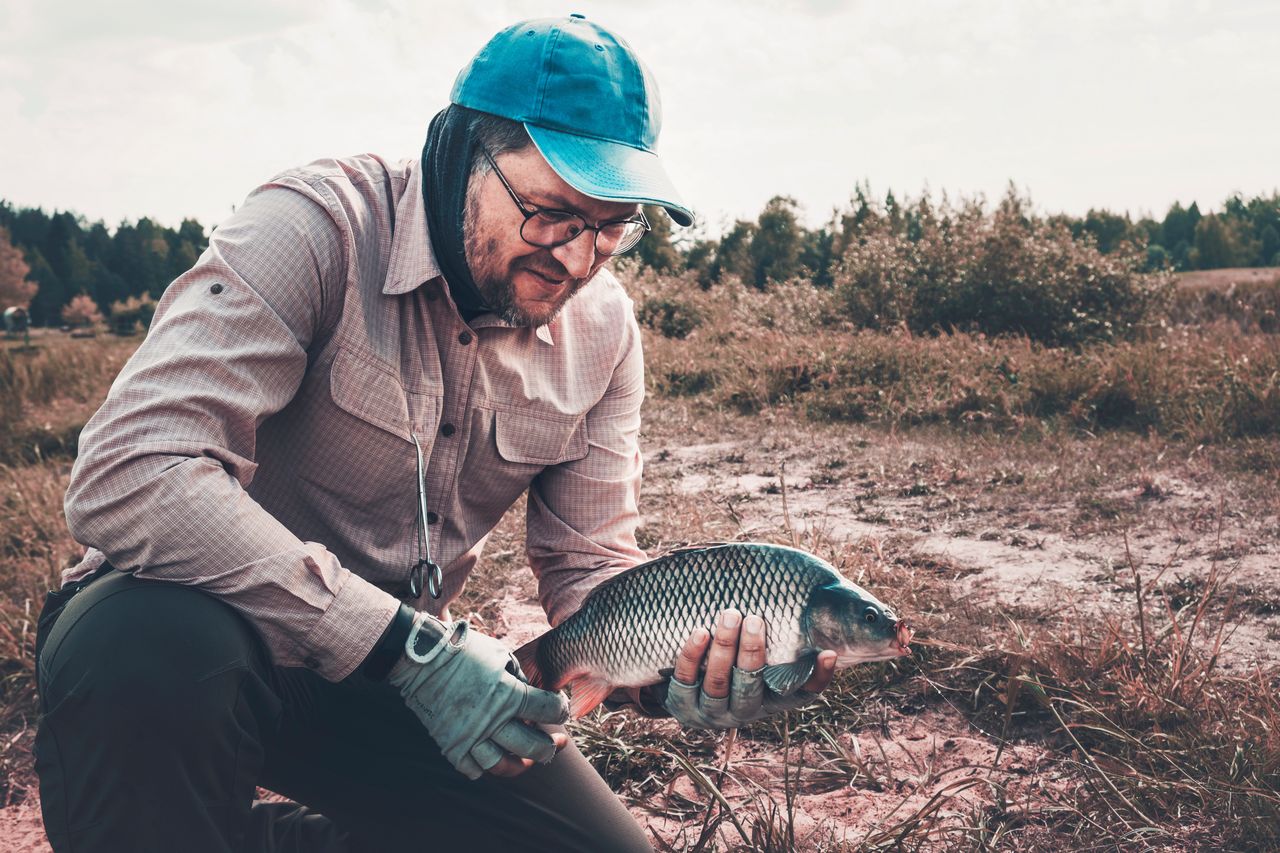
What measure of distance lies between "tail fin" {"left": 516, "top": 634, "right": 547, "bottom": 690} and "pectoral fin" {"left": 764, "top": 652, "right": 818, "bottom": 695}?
45 centimetres

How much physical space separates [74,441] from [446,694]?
7132mm

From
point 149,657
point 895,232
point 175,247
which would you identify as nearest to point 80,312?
point 175,247

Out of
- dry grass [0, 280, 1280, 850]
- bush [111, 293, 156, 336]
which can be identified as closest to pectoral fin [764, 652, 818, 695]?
dry grass [0, 280, 1280, 850]

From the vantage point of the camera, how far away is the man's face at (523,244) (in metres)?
1.77

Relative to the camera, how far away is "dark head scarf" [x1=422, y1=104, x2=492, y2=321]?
1843mm

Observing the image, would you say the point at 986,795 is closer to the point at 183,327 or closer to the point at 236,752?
the point at 236,752

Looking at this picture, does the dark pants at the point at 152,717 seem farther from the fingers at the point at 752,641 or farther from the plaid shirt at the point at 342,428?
the fingers at the point at 752,641

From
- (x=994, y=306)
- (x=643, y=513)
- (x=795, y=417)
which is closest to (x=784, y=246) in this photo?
(x=994, y=306)

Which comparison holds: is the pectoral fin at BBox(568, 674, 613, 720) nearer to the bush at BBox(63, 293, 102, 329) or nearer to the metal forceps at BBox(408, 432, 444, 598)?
the metal forceps at BBox(408, 432, 444, 598)

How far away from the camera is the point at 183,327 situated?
62.0 inches

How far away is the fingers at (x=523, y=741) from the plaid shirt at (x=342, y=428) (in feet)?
0.82

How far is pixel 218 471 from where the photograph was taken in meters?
1.49

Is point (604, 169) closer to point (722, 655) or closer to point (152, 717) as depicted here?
point (722, 655)

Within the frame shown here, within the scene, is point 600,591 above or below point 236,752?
above
